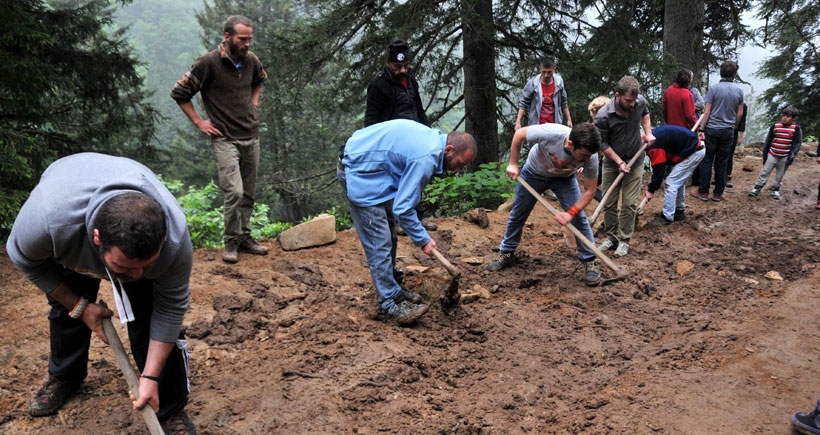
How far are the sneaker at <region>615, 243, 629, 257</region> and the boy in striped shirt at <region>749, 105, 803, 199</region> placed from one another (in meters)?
3.88

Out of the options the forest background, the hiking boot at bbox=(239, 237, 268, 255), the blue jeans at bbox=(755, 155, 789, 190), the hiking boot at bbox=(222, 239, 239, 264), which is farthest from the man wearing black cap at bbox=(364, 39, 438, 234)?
the blue jeans at bbox=(755, 155, 789, 190)

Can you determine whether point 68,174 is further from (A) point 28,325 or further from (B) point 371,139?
(A) point 28,325

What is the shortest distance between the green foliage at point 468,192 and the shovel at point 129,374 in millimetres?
5184

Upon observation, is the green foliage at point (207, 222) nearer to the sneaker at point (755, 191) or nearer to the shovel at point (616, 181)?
the shovel at point (616, 181)

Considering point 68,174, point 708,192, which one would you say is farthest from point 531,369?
point 708,192

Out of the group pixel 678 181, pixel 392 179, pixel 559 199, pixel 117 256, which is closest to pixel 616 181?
pixel 559 199

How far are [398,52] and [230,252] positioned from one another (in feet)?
8.30

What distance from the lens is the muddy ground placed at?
279cm

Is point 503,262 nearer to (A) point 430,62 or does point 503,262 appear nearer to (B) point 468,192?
(B) point 468,192

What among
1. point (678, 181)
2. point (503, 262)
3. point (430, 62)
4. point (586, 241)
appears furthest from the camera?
point (430, 62)

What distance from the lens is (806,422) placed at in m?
2.39

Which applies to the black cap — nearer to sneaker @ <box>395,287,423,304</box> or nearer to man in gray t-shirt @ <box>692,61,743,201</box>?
sneaker @ <box>395,287,423,304</box>

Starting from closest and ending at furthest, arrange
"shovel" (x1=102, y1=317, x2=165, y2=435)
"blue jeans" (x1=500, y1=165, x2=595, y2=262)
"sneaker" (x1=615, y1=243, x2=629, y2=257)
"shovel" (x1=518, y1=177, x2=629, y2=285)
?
"shovel" (x1=102, y1=317, x2=165, y2=435) → "shovel" (x1=518, y1=177, x2=629, y2=285) → "blue jeans" (x1=500, y1=165, x2=595, y2=262) → "sneaker" (x1=615, y1=243, x2=629, y2=257)

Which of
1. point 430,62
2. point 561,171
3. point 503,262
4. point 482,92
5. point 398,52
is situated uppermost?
point 398,52
